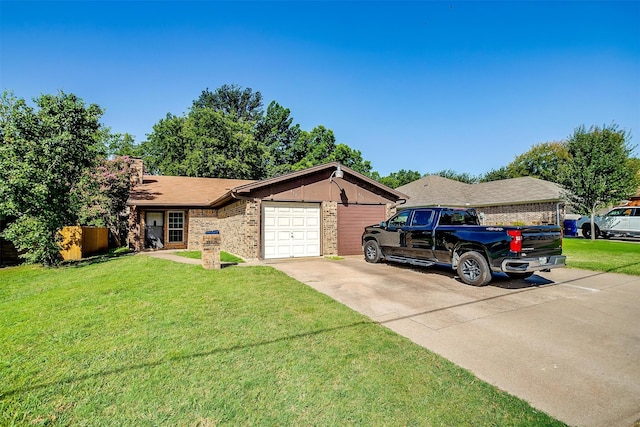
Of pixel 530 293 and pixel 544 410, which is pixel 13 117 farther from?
pixel 530 293

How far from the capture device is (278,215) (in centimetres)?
1234

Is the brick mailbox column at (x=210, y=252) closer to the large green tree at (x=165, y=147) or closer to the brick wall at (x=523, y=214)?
the brick wall at (x=523, y=214)

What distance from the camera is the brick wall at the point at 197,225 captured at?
16.8m

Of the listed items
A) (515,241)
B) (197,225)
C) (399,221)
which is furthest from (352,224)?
(197,225)

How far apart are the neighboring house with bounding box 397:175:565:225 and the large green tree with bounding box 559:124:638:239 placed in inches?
80.6

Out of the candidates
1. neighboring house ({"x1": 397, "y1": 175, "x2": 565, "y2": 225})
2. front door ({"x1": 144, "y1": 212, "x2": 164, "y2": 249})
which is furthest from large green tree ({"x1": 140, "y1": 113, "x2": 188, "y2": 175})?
neighboring house ({"x1": 397, "y1": 175, "x2": 565, "y2": 225})

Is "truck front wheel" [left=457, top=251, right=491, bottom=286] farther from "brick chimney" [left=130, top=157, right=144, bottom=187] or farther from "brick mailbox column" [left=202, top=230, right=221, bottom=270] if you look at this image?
"brick chimney" [left=130, top=157, right=144, bottom=187]

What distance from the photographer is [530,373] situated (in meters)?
3.41

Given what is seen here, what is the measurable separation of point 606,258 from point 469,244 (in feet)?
27.8

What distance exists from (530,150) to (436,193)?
102 feet

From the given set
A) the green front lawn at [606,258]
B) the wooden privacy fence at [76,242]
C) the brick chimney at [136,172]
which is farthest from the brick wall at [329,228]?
the brick chimney at [136,172]

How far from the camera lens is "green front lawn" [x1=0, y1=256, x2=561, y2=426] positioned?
2.66 m

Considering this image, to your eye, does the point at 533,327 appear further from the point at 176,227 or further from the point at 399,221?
the point at 176,227

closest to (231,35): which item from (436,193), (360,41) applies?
(360,41)
